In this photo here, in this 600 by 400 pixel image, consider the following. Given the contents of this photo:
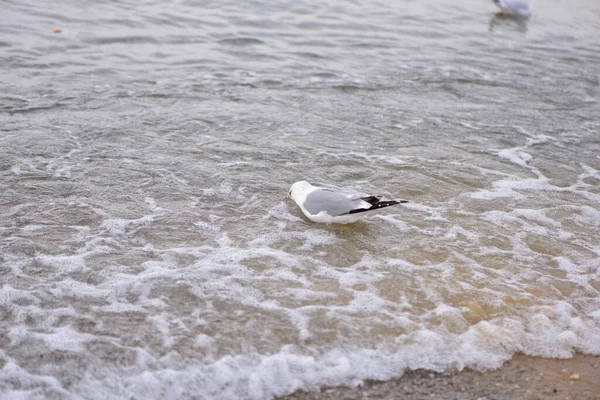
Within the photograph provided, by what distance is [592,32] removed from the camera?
13867 millimetres

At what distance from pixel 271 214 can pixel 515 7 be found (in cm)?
1087

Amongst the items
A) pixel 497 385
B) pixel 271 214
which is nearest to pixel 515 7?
pixel 271 214

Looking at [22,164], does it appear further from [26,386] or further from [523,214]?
[523,214]

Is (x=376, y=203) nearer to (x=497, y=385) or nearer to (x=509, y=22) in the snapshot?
(x=497, y=385)

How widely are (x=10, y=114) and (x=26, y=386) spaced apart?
454 cm

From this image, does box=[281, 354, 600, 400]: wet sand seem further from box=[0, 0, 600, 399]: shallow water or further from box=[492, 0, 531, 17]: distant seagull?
box=[492, 0, 531, 17]: distant seagull

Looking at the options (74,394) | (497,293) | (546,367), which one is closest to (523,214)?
(497,293)

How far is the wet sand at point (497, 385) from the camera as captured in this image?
339 cm

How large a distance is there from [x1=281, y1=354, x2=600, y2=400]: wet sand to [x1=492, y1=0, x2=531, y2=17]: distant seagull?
466 inches

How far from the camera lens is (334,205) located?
4965mm

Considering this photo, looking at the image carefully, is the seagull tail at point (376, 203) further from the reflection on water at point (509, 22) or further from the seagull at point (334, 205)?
the reflection on water at point (509, 22)

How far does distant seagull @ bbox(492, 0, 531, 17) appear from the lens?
46.4ft

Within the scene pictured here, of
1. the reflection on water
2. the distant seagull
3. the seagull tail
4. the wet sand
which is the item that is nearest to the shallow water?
the wet sand

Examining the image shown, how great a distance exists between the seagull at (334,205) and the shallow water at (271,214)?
131 mm
